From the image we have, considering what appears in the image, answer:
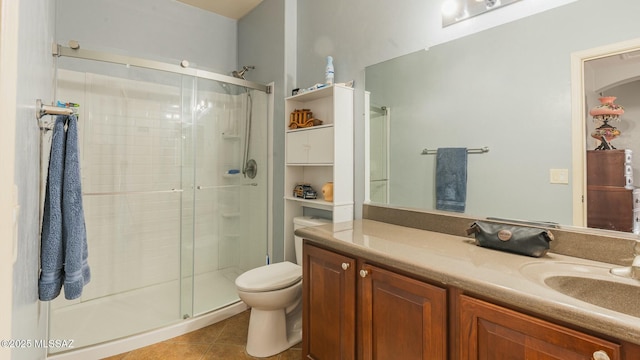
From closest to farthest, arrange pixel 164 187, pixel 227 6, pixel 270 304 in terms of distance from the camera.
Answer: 1. pixel 270 304
2. pixel 164 187
3. pixel 227 6

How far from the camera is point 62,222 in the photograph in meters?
1.11

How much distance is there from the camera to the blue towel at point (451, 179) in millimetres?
1536

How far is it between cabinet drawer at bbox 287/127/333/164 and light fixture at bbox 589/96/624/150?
51.8 inches

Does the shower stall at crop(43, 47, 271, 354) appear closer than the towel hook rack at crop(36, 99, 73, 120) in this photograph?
No

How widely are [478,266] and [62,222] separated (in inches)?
60.3

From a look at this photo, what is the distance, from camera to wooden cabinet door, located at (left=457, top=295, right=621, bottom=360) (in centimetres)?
74

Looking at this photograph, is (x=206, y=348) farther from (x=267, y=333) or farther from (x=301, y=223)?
(x=301, y=223)

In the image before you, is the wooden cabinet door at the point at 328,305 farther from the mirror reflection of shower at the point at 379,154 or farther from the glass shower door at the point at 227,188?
the glass shower door at the point at 227,188

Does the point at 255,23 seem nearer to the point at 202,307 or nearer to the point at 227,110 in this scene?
the point at 227,110

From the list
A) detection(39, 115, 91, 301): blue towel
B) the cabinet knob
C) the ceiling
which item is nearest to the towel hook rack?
detection(39, 115, 91, 301): blue towel

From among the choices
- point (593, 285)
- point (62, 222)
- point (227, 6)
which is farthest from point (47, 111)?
point (227, 6)

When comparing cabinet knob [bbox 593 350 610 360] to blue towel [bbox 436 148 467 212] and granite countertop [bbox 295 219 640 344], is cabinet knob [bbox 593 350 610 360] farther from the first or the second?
blue towel [bbox 436 148 467 212]

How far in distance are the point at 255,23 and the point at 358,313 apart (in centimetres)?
279

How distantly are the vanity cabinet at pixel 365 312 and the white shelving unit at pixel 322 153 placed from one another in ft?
1.87
